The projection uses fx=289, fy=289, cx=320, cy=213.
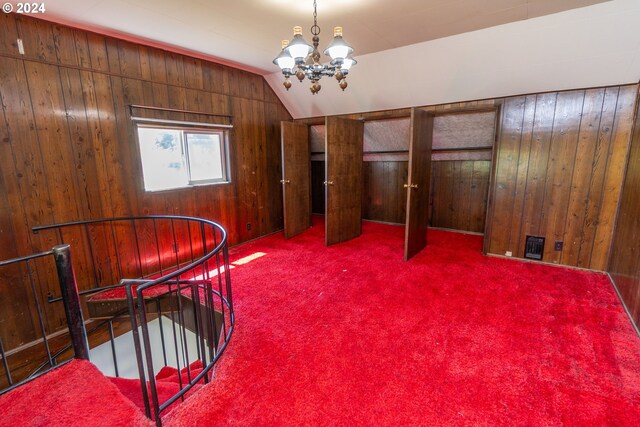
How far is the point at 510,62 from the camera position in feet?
10.2

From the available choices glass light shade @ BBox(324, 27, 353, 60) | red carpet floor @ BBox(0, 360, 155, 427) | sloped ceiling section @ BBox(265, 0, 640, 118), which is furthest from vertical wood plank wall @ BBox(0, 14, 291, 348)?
glass light shade @ BBox(324, 27, 353, 60)

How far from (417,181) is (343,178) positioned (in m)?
1.13

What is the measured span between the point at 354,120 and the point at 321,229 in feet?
6.52

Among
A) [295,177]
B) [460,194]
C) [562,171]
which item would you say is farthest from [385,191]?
[562,171]

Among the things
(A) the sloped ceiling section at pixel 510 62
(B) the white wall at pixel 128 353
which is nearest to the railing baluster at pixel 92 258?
(B) the white wall at pixel 128 353

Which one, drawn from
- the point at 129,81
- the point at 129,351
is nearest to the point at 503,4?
the point at 129,81

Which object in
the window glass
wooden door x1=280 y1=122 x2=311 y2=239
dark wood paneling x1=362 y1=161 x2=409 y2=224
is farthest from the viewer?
dark wood paneling x1=362 y1=161 x2=409 y2=224

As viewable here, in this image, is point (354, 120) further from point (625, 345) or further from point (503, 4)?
point (625, 345)

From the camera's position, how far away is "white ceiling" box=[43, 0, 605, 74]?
93.1 inches

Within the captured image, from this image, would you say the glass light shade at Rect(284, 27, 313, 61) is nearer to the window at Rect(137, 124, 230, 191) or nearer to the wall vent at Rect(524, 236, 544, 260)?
the window at Rect(137, 124, 230, 191)

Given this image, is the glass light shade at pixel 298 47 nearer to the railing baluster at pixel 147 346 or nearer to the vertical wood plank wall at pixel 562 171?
the railing baluster at pixel 147 346

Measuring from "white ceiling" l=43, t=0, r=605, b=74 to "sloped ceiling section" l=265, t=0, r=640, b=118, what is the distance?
0.59ft

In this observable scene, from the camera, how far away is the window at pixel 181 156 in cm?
340

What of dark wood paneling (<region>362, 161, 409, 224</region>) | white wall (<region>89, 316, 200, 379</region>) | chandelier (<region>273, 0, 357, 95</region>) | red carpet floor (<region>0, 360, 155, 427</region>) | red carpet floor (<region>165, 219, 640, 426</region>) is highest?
chandelier (<region>273, 0, 357, 95</region>)
